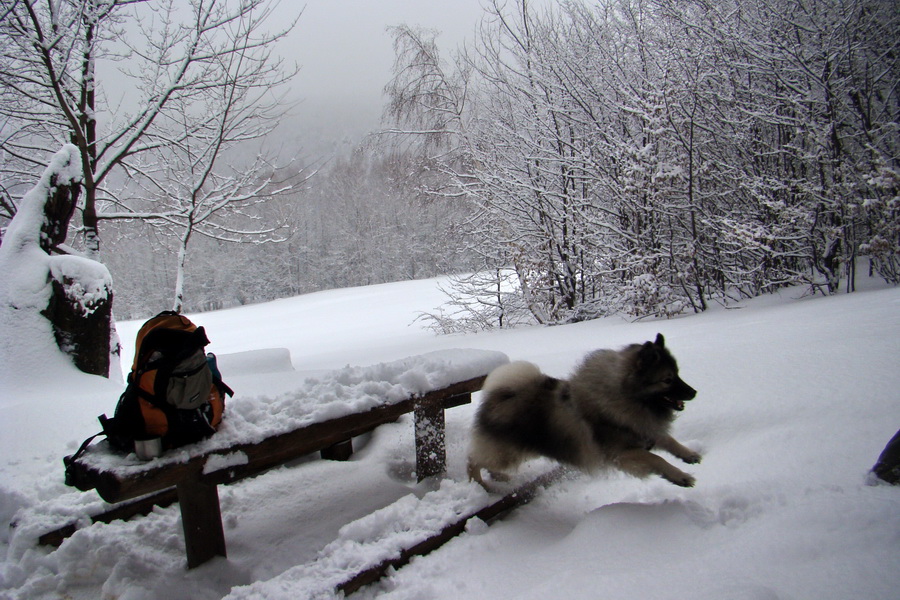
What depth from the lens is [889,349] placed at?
2889 mm

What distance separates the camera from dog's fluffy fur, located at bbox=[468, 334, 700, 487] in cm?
224

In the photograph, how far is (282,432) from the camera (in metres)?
2.19

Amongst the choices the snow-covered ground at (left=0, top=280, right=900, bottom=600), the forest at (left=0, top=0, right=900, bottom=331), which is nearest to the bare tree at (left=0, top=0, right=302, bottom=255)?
the forest at (left=0, top=0, right=900, bottom=331)

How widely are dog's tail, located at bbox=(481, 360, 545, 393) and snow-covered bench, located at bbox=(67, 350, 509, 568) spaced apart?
14.3 inches

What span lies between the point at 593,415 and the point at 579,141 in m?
6.94

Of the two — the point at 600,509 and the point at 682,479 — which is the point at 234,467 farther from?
the point at 682,479

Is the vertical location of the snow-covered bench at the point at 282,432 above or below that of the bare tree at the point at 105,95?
below

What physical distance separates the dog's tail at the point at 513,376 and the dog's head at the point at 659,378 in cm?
53

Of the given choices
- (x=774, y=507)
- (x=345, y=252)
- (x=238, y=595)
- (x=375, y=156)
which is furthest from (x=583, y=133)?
(x=345, y=252)

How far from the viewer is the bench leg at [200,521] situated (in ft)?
7.13

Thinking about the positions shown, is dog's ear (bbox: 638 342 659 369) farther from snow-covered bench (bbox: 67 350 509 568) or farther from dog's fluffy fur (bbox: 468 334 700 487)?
snow-covered bench (bbox: 67 350 509 568)

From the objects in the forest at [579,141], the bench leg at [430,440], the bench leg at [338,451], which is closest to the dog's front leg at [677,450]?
the bench leg at [430,440]

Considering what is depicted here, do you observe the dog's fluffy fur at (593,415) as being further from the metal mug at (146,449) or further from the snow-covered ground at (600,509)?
the metal mug at (146,449)

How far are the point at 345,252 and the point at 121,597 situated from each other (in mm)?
29909
